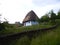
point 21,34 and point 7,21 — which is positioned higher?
point 7,21

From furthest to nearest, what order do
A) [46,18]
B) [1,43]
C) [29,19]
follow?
[29,19] → [46,18] → [1,43]

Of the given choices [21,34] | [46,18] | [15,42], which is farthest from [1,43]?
[46,18]

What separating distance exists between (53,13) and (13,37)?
856 inches

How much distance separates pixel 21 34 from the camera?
38.1 ft

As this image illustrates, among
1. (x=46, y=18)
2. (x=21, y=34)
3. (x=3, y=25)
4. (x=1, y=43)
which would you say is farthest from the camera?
(x=46, y=18)

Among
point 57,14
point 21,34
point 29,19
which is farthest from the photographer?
point 29,19

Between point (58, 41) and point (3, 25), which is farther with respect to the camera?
point (3, 25)

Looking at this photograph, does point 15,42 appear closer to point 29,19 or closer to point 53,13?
point 53,13

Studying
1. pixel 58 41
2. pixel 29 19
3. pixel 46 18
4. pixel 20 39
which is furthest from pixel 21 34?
pixel 29 19

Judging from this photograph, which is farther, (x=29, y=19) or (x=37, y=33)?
(x=29, y=19)

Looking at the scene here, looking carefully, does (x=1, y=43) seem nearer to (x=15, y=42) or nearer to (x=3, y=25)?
(x=15, y=42)

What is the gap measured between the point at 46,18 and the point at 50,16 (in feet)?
4.44

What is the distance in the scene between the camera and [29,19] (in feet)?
149

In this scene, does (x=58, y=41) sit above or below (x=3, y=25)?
below
